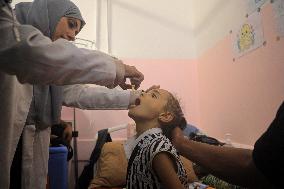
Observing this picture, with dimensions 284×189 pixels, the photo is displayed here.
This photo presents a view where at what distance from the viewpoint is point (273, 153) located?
76 centimetres

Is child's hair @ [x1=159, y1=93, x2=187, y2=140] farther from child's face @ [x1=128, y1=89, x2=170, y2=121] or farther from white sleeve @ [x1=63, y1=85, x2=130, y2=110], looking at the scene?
white sleeve @ [x1=63, y1=85, x2=130, y2=110]

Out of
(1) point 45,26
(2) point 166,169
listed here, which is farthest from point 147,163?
(1) point 45,26

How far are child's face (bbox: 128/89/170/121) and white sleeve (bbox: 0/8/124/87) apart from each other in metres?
0.59

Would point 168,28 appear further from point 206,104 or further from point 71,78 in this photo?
point 71,78

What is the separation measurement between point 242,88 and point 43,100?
174 centimetres

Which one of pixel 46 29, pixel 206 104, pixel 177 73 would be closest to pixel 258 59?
pixel 206 104

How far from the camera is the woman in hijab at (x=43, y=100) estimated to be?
1.45 metres

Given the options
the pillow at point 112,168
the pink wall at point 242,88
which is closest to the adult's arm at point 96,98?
the pillow at point 112,168

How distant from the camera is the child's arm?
44.9 inches

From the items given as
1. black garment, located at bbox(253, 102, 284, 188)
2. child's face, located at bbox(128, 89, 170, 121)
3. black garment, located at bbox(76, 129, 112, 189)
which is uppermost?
child's face, located at bbox(128, 89, 170, 121)

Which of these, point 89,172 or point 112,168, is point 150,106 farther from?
point 89,172

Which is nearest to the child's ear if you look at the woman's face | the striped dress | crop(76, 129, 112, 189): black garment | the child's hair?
the child's hair

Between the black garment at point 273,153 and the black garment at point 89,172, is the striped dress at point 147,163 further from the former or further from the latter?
the black garment at point 89,172

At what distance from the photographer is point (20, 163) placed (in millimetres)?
1423
